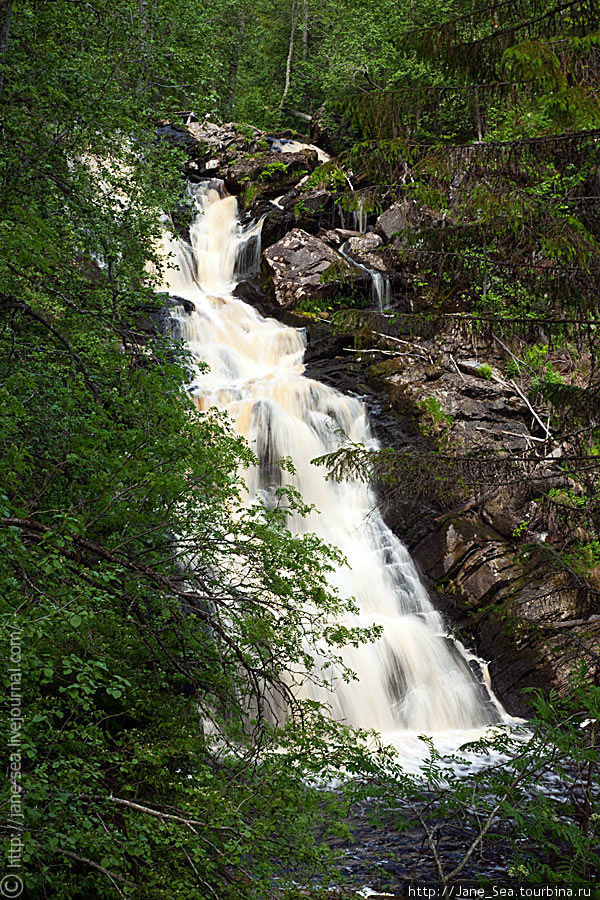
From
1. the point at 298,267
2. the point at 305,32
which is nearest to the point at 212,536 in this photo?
the point at 298,267

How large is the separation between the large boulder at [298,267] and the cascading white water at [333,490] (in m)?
0.89

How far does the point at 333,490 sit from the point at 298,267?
6867 millimetres

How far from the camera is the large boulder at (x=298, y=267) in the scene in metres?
16.0

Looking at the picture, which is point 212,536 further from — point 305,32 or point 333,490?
point 305,32

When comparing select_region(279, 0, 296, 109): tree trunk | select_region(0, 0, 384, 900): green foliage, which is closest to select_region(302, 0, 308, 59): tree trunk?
select_region(279, 0, 296, 109): tree trunk

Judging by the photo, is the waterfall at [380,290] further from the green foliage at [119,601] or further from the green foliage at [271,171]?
the green foliage at [119,601]

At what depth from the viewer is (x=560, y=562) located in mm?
5504

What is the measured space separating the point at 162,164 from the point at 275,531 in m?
5.83

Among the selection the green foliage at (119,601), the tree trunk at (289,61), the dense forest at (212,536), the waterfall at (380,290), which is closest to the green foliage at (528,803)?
the dense forest at (212,536)

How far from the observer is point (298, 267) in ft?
54.4

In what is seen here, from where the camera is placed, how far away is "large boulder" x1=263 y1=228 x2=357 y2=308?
16031mm

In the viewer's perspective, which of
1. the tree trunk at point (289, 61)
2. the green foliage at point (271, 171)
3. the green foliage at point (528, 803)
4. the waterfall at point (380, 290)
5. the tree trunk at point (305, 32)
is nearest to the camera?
the green foliage at point (528, 803)

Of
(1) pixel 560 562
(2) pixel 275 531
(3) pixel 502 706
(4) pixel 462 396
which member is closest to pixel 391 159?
(2) pixel 275 531

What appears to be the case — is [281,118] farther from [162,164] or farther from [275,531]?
[275,531]
